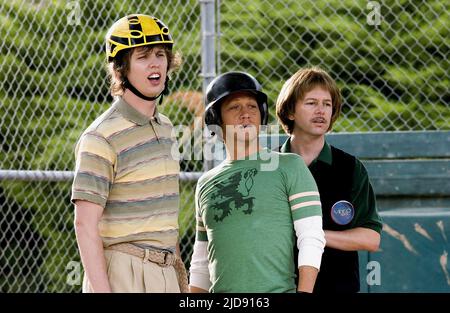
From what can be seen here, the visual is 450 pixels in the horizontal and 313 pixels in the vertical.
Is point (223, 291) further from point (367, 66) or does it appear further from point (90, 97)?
point (90, 97)

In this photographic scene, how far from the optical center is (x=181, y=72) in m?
7.71

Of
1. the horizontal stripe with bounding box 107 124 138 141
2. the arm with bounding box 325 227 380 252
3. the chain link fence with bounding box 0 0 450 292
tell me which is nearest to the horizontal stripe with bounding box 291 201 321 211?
the arm with bounding box 325 227 380 252

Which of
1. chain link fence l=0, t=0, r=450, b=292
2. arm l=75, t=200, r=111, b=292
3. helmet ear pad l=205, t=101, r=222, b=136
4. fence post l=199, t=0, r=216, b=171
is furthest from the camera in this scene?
chain link fence l=0, t=0, r=450, b=292

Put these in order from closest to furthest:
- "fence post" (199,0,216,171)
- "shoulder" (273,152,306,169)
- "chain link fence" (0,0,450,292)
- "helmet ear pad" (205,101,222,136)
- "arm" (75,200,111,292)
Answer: "arm" (75,200,111,292), "shoulder" (273,152,306,169), "helmet ear pad" (205,101,222,136), "fence post" (199,0,216,171), "chain link fence" (0,0,450,292)

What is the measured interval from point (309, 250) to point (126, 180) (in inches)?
28.5

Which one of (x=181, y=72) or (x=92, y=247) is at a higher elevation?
(x=181, y=72)

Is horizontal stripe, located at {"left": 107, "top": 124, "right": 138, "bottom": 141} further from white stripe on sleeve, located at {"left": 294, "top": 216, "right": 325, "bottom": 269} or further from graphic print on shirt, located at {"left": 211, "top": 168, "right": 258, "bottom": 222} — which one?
white stripe on sleeve, located at {"left": 294, "top": 216, "right": 325, "bottom": 269}

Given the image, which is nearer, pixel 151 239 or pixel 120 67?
pixel 151 239

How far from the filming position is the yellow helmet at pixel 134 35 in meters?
4.03

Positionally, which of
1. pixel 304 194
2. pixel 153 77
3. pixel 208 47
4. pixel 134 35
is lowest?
pixel 304 194

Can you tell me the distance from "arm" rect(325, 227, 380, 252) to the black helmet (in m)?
0.53

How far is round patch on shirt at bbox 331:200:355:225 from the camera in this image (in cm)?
415

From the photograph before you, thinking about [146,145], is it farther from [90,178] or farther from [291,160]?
[291,160]

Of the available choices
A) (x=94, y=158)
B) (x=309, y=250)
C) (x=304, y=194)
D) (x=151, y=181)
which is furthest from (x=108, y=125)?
(x=309, y=250)
